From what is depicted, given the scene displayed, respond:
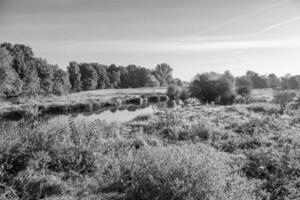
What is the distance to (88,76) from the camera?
2195 inches

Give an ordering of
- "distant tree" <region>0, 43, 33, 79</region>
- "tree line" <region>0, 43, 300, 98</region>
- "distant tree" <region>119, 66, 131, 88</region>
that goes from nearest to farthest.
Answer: "tree line" <region>0, 43, 300, 98</region>, "distant tree" <region>0, 43, 33, 79</region>, "distant tree" <region>119, 66, 131, 88</region>

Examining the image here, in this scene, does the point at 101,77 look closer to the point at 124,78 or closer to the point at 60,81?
the point at 124,78

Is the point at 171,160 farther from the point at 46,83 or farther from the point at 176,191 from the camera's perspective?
the point at 46,83

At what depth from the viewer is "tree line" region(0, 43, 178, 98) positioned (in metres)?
30.7

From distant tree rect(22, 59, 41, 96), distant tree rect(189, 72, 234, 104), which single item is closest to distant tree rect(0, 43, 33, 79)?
distant tree rect(22, 59, 41, 96)

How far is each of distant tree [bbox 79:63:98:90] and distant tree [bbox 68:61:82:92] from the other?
255cm

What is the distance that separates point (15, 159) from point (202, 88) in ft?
79.7

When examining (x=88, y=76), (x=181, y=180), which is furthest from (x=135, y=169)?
(x=88, y=76)

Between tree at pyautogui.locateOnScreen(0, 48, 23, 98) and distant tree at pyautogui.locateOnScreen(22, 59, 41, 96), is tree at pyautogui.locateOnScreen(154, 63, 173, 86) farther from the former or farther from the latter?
tree at pyautogui.locateOnScreen(0, 48, 23, 98)

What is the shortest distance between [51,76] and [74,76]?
33.6ft

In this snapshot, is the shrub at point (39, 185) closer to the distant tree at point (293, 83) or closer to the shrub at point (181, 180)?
the shrub at point (181, 180)

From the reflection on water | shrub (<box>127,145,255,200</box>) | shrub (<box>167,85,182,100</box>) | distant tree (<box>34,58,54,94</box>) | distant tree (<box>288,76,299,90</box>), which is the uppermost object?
distant tree (<box>34,58,54,94</box>)

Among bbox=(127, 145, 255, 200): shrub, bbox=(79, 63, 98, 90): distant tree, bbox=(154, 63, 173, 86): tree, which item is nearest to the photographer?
bbox=(127, 145, 255, 200): shrub

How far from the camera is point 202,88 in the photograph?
26547mm
